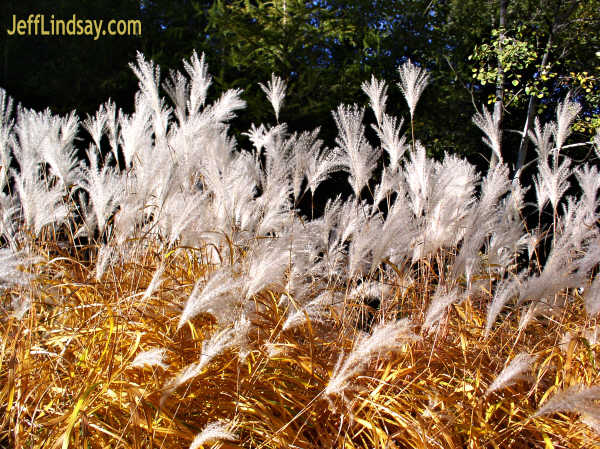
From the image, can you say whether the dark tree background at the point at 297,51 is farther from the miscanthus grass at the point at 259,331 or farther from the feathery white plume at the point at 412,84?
the miscanthus grass at the point at 259,331

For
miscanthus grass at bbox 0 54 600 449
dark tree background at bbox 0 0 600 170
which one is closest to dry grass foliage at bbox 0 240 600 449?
miscanthus grass at bbox 0 54 600 449

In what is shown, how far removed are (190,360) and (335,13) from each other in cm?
619

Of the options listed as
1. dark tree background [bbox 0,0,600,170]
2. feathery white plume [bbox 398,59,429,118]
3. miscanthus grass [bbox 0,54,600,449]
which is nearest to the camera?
miscanthus grass [bbox 0,54,600,449]

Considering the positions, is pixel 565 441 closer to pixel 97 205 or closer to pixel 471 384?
pixel 471 384

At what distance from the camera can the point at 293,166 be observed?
1892mm

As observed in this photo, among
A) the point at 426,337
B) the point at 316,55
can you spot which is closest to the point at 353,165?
the point at 426,337

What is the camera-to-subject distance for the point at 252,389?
144 cm

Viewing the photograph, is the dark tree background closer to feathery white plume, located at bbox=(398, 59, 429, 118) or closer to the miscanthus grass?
feathery white plume, located at bbox=(398, 59, 429, 118)

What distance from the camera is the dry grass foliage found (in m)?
1.33

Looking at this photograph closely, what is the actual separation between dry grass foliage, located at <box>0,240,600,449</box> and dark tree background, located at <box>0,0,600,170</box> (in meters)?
4.42

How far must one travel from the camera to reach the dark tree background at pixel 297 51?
19.4 feet

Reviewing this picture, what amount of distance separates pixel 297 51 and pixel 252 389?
5.67m

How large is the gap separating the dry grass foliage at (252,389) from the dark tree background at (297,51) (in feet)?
14.5

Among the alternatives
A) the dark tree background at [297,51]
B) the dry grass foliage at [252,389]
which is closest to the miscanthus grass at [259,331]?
the dry grass foliage at [252,389]
